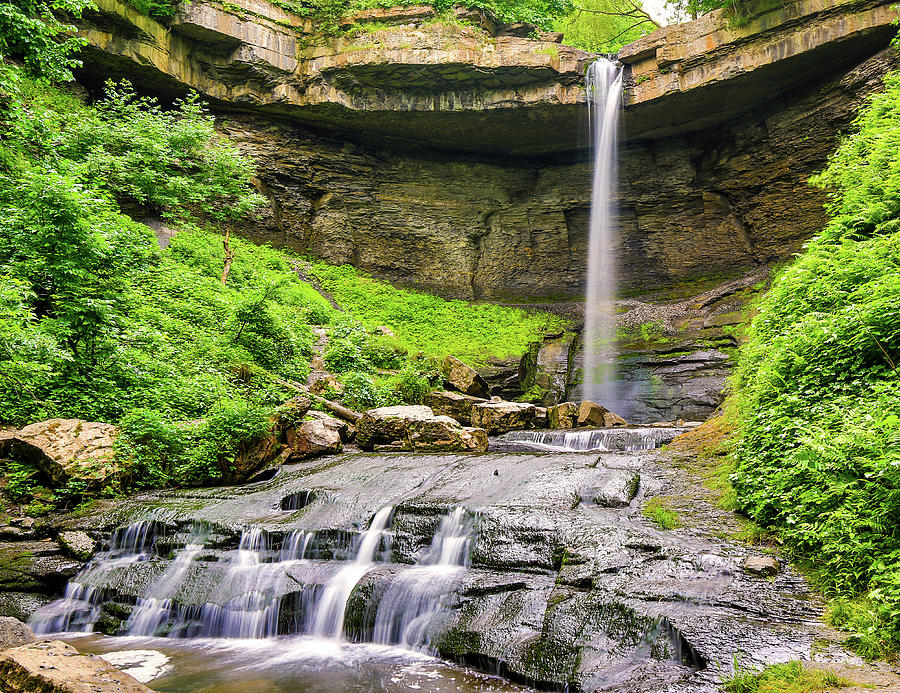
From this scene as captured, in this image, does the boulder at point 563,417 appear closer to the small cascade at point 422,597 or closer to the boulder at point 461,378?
the boulder at point 461,378

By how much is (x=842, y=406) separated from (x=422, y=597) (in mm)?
4435

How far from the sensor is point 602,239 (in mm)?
24891

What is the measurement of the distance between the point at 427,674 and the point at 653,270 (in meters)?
22.6

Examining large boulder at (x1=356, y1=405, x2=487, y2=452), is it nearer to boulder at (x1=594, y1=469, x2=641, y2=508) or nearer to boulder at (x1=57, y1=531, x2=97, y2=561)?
boulder at (x1=594, y1=469, x2=641, y2=508)

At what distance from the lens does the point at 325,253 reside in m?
24.5

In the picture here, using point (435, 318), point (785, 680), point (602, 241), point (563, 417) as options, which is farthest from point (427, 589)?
point (602, 241)

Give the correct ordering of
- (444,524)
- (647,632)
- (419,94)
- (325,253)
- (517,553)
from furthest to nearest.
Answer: (325,253) < (419,94) < (444,524) < (517,553) < (647,632)

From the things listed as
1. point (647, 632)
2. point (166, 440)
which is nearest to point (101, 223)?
point (166, 440)

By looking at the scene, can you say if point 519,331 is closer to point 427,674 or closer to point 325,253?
point 325,253

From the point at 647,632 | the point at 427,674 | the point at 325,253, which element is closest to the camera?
the point at 647,632

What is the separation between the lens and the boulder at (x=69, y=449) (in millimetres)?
7895

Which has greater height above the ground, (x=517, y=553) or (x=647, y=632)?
(x=517, y=553)

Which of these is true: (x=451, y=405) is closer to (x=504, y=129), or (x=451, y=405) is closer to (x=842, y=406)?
(x=842, y=406)

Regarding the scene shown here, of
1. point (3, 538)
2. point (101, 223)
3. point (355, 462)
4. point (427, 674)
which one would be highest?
point (101, 223)
